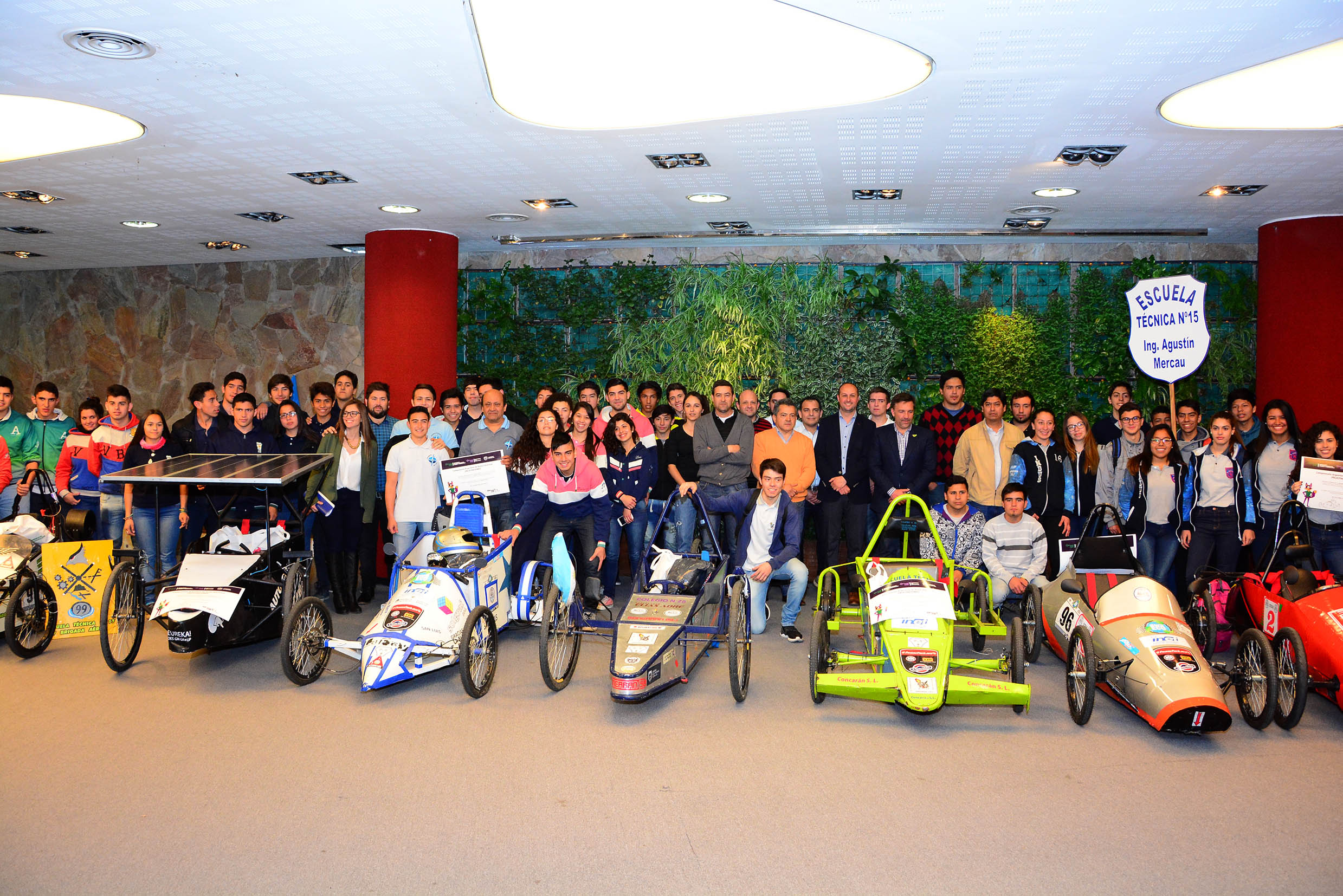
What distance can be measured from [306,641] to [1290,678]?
5.65 m

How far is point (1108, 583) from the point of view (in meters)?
6.27

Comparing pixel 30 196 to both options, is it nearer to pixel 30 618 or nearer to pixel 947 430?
pixel 30 618

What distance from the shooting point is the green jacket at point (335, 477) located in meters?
7.46

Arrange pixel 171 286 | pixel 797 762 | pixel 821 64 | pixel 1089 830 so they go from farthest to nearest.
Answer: pixel 171 286 → pixel 821 64 → pixel 797 762 → pixel 1089 830

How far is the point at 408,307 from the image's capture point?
32.0 ft

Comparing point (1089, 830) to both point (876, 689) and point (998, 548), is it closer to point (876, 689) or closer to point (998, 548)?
point (876, 689)

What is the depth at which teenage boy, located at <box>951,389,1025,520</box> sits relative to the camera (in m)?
7.57

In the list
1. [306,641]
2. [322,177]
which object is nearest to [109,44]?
[322,177]

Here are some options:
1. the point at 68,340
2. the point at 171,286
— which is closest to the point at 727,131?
the point at 171,286

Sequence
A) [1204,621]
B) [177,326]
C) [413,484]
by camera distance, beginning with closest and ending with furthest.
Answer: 1. [1204,621]
2. [413,484]
3. [177,326]

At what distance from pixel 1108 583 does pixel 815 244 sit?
5.34m

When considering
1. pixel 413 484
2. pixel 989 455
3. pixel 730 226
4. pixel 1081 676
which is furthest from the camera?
pixel 730 226

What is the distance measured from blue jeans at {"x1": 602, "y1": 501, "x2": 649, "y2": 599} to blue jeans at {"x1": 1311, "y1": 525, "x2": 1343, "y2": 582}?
16.1 ft

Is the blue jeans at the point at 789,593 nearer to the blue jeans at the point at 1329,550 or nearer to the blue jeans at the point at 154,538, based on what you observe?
the blue jeans at the point at 1329,550
